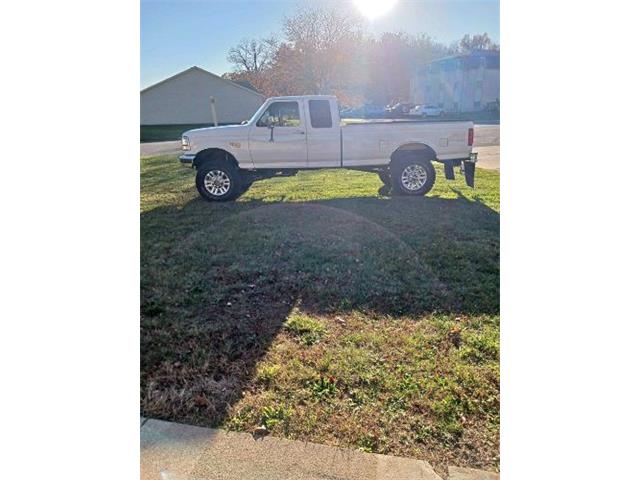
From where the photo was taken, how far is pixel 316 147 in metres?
6.97

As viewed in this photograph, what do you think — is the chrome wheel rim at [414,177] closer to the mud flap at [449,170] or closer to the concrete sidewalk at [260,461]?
the mud flap at [449,170]

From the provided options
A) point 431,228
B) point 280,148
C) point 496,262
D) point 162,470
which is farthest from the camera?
point 280,148

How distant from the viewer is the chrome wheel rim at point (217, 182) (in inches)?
273

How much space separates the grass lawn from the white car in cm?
185

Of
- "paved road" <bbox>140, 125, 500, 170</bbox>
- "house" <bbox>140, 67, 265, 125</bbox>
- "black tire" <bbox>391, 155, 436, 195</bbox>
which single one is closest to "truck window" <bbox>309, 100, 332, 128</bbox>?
"house" <bbox>140, 67, 265, 125</bbox>

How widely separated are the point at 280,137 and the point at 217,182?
128cm

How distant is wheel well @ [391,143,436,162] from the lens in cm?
690

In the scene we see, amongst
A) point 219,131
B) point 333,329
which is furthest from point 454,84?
point 333,329

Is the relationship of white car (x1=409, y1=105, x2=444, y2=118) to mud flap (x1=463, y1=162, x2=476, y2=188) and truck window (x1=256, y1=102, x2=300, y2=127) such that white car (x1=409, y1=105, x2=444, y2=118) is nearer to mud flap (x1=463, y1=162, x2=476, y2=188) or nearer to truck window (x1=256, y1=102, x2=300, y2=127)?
mud flap (x1=463, y1=162, x2=476, y2=188)

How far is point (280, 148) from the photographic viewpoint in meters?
7.02

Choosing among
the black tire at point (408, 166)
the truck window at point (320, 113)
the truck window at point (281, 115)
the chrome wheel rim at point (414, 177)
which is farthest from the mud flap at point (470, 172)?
the truck window at point (281, 115)
